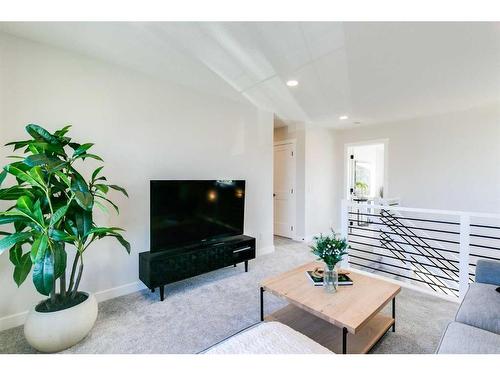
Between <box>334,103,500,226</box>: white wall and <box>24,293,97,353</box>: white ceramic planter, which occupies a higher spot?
<box>334,103,500,226</box>: white wall

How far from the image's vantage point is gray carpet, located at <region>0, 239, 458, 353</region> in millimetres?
1750

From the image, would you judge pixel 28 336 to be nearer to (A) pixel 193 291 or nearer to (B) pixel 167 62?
(A) pixel 193 291

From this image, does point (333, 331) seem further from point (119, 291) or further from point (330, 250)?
point (119, 291)

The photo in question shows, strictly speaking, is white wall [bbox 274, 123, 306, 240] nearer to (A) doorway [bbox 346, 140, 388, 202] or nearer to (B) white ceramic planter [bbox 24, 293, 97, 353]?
(A) doorway [bbox 346, 140, 388, 202]

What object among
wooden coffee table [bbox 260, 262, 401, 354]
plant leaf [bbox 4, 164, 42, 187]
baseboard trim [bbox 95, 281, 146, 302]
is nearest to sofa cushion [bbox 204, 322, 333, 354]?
wooden coffee table [bbox 260, 262, 401, 354]

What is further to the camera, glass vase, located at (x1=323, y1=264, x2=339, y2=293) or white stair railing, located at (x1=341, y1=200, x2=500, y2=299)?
white stair railing, located at (x1=341, y1=200, x2=500, y2=299)

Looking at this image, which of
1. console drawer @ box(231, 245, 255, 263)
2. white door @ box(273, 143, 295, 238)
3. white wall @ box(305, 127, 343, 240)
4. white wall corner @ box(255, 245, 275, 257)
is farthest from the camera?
white door @ box(273, 143, 295, 238)

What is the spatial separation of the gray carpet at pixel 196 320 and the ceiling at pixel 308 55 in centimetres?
239

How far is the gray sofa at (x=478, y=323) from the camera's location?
1120 millimetres

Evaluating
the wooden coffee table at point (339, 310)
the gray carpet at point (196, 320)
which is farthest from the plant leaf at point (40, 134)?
the wooden coffee table at point (339, 310)

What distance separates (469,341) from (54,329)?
248 cm

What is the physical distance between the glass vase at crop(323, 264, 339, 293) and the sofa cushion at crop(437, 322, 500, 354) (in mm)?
662

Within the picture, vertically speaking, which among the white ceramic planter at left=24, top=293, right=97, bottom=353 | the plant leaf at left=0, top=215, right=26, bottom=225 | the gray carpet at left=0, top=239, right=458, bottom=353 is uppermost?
the plant leaf at left=0, top=215, right=26, bottom=225
